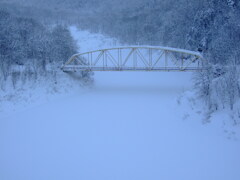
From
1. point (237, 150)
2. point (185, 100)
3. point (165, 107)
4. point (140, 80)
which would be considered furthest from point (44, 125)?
point (140, 80)

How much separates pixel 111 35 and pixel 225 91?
148 feet

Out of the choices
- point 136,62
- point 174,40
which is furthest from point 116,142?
point 174,40

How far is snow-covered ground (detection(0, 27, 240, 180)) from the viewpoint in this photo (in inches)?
371

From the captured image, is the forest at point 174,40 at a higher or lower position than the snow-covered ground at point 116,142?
higher

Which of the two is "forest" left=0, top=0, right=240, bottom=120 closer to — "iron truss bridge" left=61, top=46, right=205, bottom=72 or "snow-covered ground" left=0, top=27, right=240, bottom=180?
"iron truss bridge" left=61, top=46, right=205, bottom=72

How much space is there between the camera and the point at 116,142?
39.7ft

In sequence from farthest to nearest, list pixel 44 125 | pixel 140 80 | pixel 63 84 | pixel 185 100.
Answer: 1. pixel 140 80
2. pixel 63 84
3. pixel 185 100
4. pixel 44 125

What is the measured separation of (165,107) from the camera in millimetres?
17312

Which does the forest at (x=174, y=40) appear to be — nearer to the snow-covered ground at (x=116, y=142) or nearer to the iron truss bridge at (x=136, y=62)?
the iron truss bridge at (x=136, y=62)

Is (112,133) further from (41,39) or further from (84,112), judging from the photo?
(41,39)

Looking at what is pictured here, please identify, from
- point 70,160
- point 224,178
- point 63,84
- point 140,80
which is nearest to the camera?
point 224,178

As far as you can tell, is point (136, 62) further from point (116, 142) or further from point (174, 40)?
point (174, 40)

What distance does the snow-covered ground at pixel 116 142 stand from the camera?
942cm

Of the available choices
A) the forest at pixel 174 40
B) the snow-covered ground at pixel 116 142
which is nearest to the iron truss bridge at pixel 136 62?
the forest at pixel 174 40
